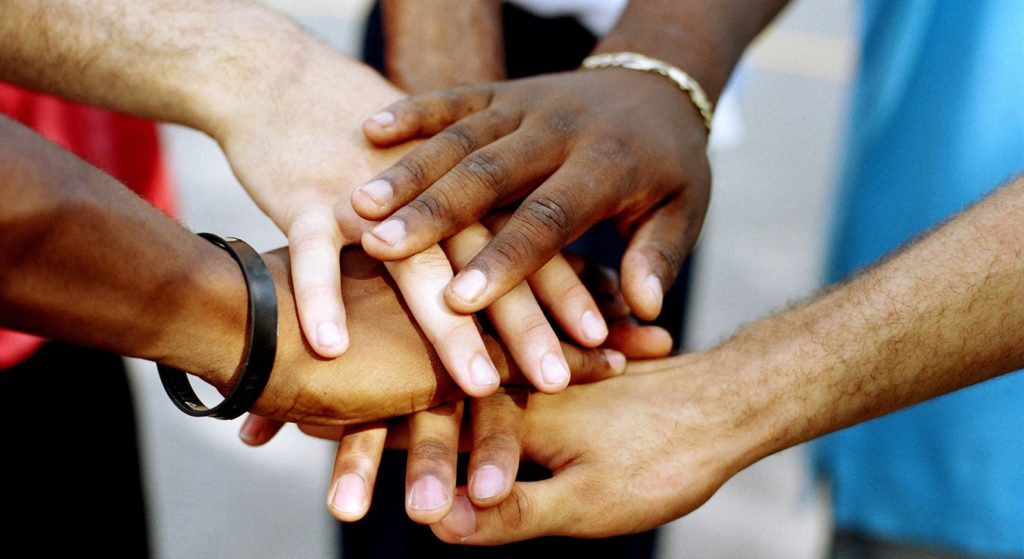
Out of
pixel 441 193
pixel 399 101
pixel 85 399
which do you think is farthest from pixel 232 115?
pixel 85 399

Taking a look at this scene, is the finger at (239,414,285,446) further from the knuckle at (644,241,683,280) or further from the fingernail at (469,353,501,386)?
the knuckle at (644,241,683,280)

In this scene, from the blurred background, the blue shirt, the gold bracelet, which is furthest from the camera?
the blurred background

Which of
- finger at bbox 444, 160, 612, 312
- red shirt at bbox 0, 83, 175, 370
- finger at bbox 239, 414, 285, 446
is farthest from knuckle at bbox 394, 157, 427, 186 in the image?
red shirt at bbox 0, 83, 175, 370

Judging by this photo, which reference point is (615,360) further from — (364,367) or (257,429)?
(257,429)

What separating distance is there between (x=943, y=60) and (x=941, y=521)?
812 millimetres

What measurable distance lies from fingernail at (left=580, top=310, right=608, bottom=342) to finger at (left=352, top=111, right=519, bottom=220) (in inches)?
8.7

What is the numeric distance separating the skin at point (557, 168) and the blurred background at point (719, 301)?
Answer: 0.18m

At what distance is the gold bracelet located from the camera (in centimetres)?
135

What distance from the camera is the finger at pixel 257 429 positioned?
1.16 metres

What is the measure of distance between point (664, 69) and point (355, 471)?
0.67 m

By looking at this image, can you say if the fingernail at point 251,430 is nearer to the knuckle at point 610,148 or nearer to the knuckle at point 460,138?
the knuckle at point 460,138

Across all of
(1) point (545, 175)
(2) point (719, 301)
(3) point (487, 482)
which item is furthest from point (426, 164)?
(2) point (719, 301)

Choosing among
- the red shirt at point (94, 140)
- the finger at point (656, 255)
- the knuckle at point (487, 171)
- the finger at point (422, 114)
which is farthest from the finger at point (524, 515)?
the red shirt at point (94, 140)

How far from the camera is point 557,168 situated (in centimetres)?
120
